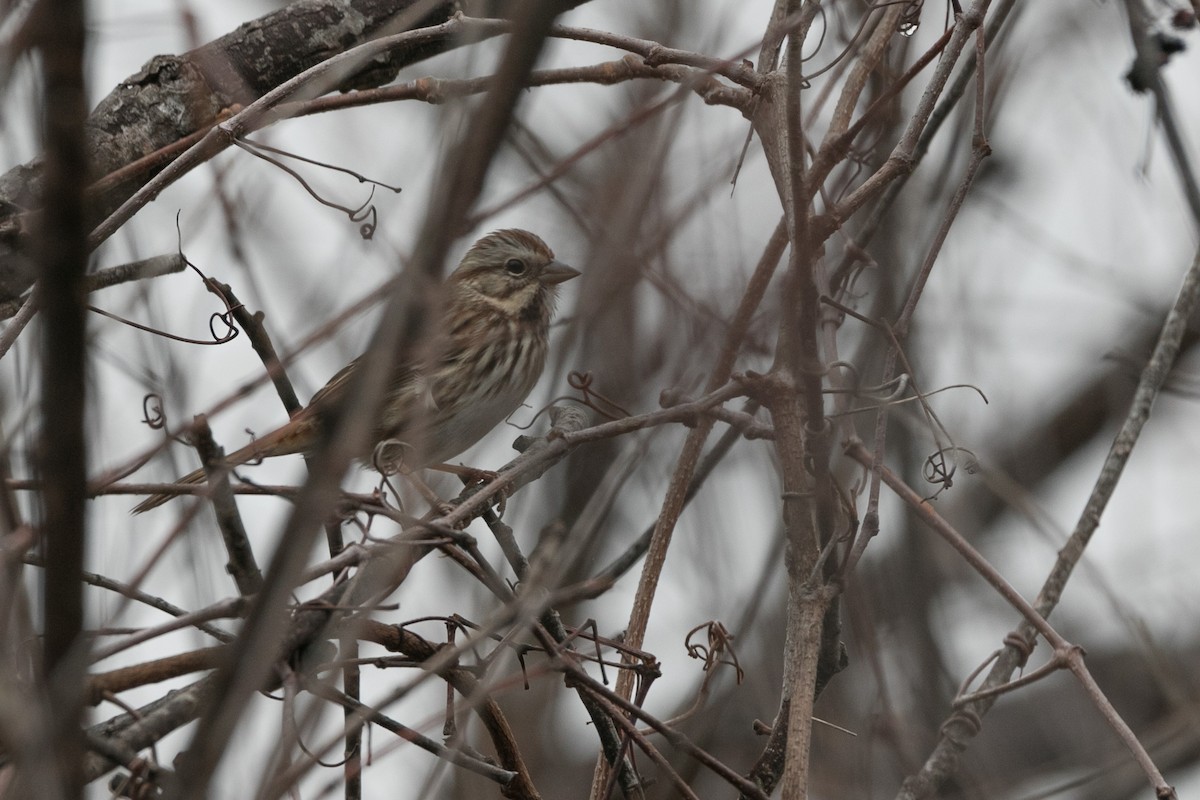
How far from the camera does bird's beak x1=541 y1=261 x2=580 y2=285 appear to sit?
16.4 ft

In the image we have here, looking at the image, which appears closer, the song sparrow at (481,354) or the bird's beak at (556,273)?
the song sparrow at (481,354)

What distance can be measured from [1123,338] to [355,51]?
5.04 metres

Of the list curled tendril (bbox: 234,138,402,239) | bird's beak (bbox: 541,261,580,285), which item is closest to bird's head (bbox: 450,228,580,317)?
bird's beak (bbox: 541,261,580,285)

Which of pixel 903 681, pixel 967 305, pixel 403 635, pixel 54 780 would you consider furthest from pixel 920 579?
pixel 54 780

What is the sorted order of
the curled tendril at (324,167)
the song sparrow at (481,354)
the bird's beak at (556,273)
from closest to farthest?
the curled tendril at (324,167), the song sparrow at (481,354), the bird's beak at (556,273)

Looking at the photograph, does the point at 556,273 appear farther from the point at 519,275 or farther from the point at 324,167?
the point at 324,167

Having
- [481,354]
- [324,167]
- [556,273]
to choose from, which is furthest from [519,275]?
[324,167]

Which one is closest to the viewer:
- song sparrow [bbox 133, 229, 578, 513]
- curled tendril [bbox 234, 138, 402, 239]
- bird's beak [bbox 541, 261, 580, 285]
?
curled tendril [bbox 234, 138, 402, 239]

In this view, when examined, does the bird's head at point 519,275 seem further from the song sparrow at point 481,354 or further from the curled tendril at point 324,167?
the curled tendril at point 324,167

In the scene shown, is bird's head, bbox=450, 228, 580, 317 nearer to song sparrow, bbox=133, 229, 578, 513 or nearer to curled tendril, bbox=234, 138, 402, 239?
song sparrow, bbox=133, 229, 578, 513

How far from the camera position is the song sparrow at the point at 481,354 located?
4.50 metres

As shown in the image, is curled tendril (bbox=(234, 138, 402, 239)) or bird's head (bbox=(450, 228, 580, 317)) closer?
curled tendril (bbox=(234, 138, 402, 239))

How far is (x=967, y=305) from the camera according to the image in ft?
15.4

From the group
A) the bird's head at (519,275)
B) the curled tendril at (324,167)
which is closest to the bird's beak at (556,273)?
the bird's head at (519,275)
